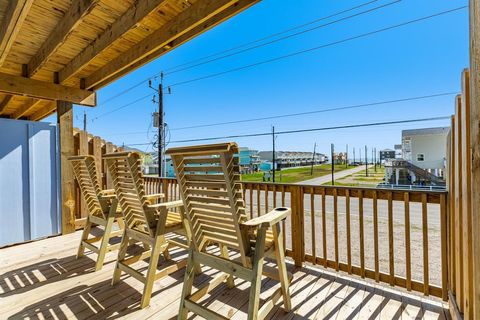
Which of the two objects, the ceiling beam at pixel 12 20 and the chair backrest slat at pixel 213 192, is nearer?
the chair backrest slat at pixel 213 192

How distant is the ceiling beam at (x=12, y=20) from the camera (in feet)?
6.11

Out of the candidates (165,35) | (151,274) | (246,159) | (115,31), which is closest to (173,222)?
(151,274)

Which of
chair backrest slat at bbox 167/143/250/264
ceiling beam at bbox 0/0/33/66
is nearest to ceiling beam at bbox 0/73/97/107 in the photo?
ceiling beam at bbox 0/0/33/66

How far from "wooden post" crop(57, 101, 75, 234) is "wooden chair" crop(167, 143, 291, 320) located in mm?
3220

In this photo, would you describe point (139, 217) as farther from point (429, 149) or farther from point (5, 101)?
point (429, 149)

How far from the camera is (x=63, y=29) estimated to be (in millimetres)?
2521

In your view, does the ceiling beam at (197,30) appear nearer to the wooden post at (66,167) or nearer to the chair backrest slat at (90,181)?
the wooden post at (66,167)

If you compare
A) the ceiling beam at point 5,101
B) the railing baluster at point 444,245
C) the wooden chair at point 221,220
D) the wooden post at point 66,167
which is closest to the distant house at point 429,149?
the railing baluster at point 444,245

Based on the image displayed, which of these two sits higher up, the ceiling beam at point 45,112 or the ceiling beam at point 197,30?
the ceiling beam at point 197,30

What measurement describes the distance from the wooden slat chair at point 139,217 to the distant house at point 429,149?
2732cm

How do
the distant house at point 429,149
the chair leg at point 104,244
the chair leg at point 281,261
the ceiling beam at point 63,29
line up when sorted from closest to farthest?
the chair leg at point 281,261
the ceiling beam at point 63,29
the chair leg at point 104,244
the distant house at point 429,149

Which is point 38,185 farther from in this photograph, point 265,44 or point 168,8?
point 265,44

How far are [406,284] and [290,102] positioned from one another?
83.2 ft

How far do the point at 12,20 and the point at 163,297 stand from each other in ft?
8.87
